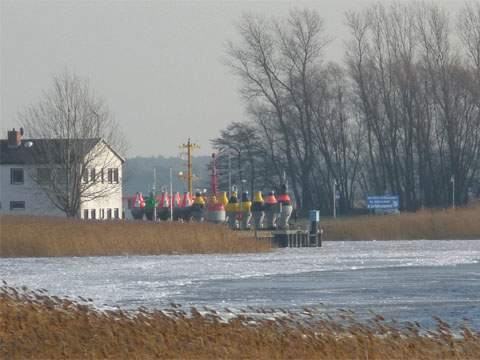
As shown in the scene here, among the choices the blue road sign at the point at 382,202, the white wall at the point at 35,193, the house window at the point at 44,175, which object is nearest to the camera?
the house window at the point at 44,175

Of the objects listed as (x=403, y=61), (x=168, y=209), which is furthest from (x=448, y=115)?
(x=168, y=209)

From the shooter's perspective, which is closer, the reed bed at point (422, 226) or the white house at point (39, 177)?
the reed bed at point (422, 226)

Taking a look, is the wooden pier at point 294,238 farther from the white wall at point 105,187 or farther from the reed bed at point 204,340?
the reed bed at point 204,340

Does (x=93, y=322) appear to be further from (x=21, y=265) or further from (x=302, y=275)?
(x=21, y=265)

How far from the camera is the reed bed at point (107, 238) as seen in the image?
4278cm

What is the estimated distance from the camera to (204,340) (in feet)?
50.9

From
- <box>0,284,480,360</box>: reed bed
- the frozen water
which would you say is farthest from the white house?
<box>0,284,480,360</box>: reed bed

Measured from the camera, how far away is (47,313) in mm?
17719

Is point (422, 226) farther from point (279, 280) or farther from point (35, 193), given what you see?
point (279, 280)

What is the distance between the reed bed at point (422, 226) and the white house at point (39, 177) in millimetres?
15307

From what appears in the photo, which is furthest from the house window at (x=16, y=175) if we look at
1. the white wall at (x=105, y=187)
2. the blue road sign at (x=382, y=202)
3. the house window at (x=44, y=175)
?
the blue road sign at (x=382, y=202)

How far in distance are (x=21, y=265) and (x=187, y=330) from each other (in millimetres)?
22797

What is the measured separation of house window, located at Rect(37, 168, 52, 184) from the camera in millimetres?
68750

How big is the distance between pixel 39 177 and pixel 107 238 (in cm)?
2558
